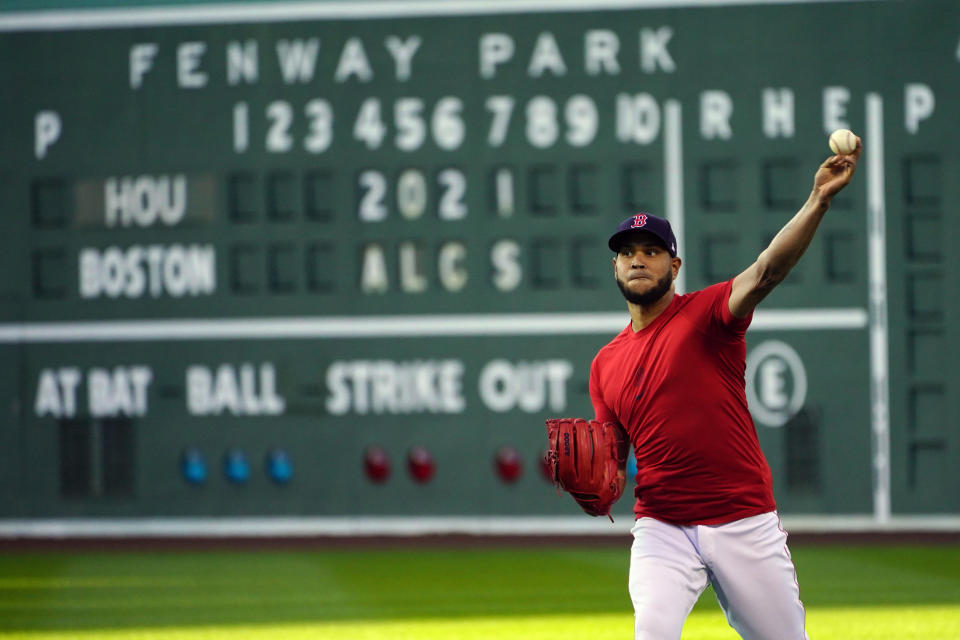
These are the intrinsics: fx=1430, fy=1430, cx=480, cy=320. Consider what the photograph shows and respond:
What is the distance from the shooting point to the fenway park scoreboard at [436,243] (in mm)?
11305

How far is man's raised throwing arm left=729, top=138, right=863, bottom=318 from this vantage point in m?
3.82

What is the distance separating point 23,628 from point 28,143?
5.08 m

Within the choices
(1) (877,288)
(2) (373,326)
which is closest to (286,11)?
(2) (373,326)

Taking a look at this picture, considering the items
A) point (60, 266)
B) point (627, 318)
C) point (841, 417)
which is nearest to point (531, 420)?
point (627, 318)

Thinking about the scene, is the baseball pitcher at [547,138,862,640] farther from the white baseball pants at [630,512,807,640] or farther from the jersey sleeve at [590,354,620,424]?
the jersey sleeve at [590,354,620,424]

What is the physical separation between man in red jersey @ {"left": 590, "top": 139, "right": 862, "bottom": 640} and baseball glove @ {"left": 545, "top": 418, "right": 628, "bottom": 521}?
0.13m

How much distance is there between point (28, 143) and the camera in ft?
38.7

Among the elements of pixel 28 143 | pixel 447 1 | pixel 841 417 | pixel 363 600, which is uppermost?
pixel 447 1

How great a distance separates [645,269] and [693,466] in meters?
0.60

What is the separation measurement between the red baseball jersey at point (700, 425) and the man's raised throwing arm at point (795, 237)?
0.22 metres

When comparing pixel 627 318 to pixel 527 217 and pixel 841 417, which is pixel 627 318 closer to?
pixel 527 217

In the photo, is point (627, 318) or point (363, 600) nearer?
point (363, 600)

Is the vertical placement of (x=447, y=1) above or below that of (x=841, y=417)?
above

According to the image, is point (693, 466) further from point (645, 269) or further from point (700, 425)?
point (645, 269)
